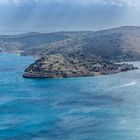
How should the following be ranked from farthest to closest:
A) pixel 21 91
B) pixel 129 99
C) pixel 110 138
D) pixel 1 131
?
pixel 21 91, pixel 129 99, pixel 1 131, pixel 110 138

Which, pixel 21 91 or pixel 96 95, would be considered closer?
pixel 96 95

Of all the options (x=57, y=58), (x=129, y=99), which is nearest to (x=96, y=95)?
(x=129, y=99)

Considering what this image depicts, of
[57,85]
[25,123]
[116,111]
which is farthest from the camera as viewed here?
[57,85]

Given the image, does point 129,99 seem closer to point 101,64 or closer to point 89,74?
point 89,74

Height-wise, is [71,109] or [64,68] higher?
[64,68]

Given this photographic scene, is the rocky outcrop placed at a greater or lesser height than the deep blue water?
greater
